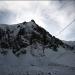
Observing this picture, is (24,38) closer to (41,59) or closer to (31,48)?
(31,48)

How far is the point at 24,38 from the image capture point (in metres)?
175

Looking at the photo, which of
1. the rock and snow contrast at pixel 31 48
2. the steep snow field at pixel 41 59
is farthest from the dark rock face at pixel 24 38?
the steep snow field at pixel 41 59

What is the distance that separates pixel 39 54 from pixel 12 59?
64.8ft

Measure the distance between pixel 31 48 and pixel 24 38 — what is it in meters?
13.4

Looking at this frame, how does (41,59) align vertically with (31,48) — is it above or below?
below

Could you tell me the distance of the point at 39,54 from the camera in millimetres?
156750

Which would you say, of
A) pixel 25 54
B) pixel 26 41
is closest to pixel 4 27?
pixel 26 41

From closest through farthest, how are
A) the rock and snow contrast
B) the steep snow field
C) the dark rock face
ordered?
the steep snow field < the rock and snow contrast < the dark rock face

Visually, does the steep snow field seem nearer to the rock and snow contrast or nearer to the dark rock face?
the rock and snow contrast

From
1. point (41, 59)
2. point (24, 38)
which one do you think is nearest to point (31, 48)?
point (24, 38)

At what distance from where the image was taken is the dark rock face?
169 metres

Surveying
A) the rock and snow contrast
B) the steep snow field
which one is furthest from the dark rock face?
the steep snow field

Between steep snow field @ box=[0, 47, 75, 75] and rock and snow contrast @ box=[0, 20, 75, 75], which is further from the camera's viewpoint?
rock and snow contrast @ box=[0, 20, 75, 75]

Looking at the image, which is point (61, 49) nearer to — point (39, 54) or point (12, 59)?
point (39, 54)
